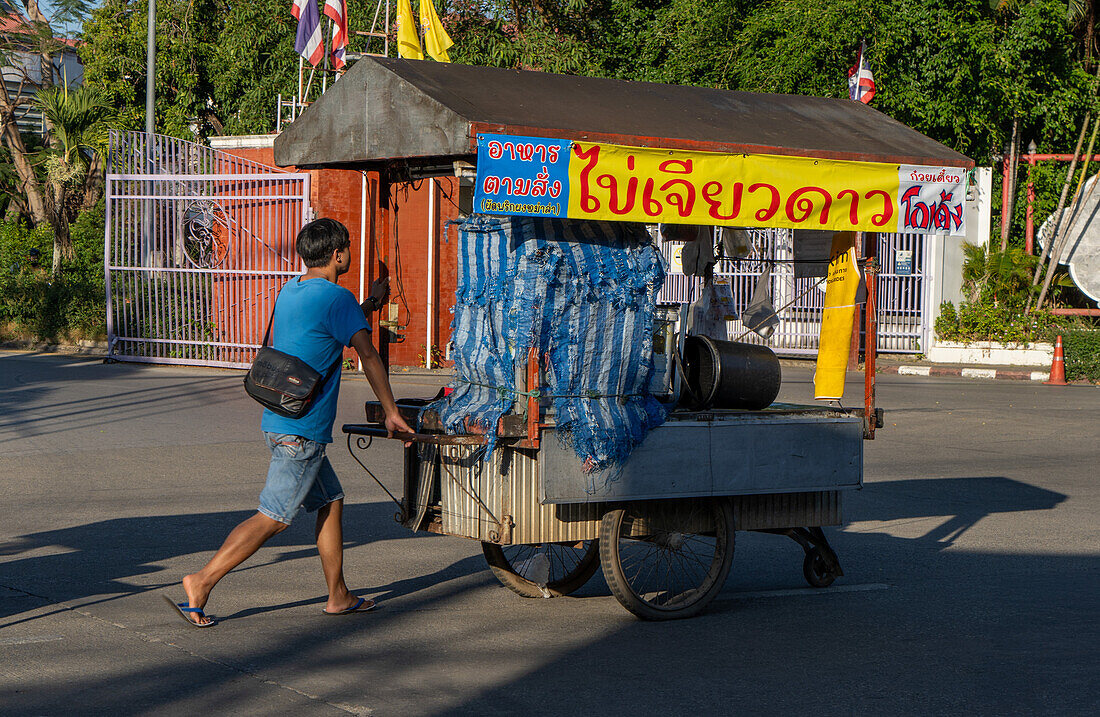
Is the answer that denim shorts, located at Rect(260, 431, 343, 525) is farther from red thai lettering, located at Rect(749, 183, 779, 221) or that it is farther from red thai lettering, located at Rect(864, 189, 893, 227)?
red thai lettering, located at Rect(864, 189, 893, 227)

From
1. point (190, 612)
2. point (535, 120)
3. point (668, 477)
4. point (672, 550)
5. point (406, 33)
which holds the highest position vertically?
point (406, 33)

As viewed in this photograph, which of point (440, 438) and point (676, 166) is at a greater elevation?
point (676, 166)

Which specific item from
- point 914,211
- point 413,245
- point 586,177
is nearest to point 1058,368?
point 413,245

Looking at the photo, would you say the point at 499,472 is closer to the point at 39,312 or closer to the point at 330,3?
the point at 330,3

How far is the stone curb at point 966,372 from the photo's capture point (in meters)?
21.1

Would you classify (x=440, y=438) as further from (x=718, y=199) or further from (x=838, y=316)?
(x=838, y=316)

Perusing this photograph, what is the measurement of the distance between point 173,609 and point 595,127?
3.20m

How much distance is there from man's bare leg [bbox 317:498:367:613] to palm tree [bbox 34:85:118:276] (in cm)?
2001

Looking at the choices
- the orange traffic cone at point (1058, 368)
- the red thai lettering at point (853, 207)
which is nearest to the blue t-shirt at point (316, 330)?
the red thai lettering at point (853, 207)

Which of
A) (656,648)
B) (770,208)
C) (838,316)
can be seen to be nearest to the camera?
(656,648)

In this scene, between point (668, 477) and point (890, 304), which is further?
point (890, 304)

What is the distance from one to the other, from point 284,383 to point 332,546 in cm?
88

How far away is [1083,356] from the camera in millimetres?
20734

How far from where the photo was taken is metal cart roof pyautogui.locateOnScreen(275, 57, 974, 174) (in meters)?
5.84
